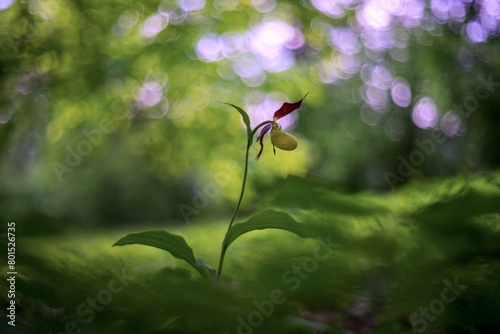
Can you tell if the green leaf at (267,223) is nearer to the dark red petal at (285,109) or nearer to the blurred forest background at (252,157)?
the blurred forest background at (252,157)

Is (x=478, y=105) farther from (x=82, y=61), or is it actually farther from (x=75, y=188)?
(x=75, y=188)

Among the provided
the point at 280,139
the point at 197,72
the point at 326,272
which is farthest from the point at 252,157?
the point at 326,272

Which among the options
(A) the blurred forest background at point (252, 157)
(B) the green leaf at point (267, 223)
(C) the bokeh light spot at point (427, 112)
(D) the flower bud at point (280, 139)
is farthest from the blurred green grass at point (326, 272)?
(C) the bokeh light spot at point (427, 112)

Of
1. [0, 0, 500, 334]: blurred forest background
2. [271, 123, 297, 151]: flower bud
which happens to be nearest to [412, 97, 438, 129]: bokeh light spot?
[0, 0, 500, 334]: blurred forest background

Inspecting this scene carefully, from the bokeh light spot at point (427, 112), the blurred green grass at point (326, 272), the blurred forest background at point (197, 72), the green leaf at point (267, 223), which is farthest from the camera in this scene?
the bokeh light spot at point (427, 112)

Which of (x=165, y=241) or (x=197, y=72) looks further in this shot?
(x=197, y=72)

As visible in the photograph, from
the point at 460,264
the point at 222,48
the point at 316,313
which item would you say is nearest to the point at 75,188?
the point at 222,48

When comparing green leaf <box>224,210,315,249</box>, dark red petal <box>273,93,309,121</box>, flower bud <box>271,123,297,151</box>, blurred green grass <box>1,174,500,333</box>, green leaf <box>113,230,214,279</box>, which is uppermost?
dark red petal <box>273,93,309,121</box>

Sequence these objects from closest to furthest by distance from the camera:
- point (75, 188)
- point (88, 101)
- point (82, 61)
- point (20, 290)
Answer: point (20, 290) < point (82, 61) < point (88, 101) < point (75, 188)

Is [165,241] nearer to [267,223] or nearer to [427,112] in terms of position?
[267,223]

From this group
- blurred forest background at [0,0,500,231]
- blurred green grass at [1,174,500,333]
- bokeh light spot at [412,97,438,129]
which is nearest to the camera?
blurred green grass at [1,174,500,333]

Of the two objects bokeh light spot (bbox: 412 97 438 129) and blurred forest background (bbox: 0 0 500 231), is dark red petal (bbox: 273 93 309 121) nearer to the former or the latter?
blurred forest background (bbox: 0 0 500 231)
